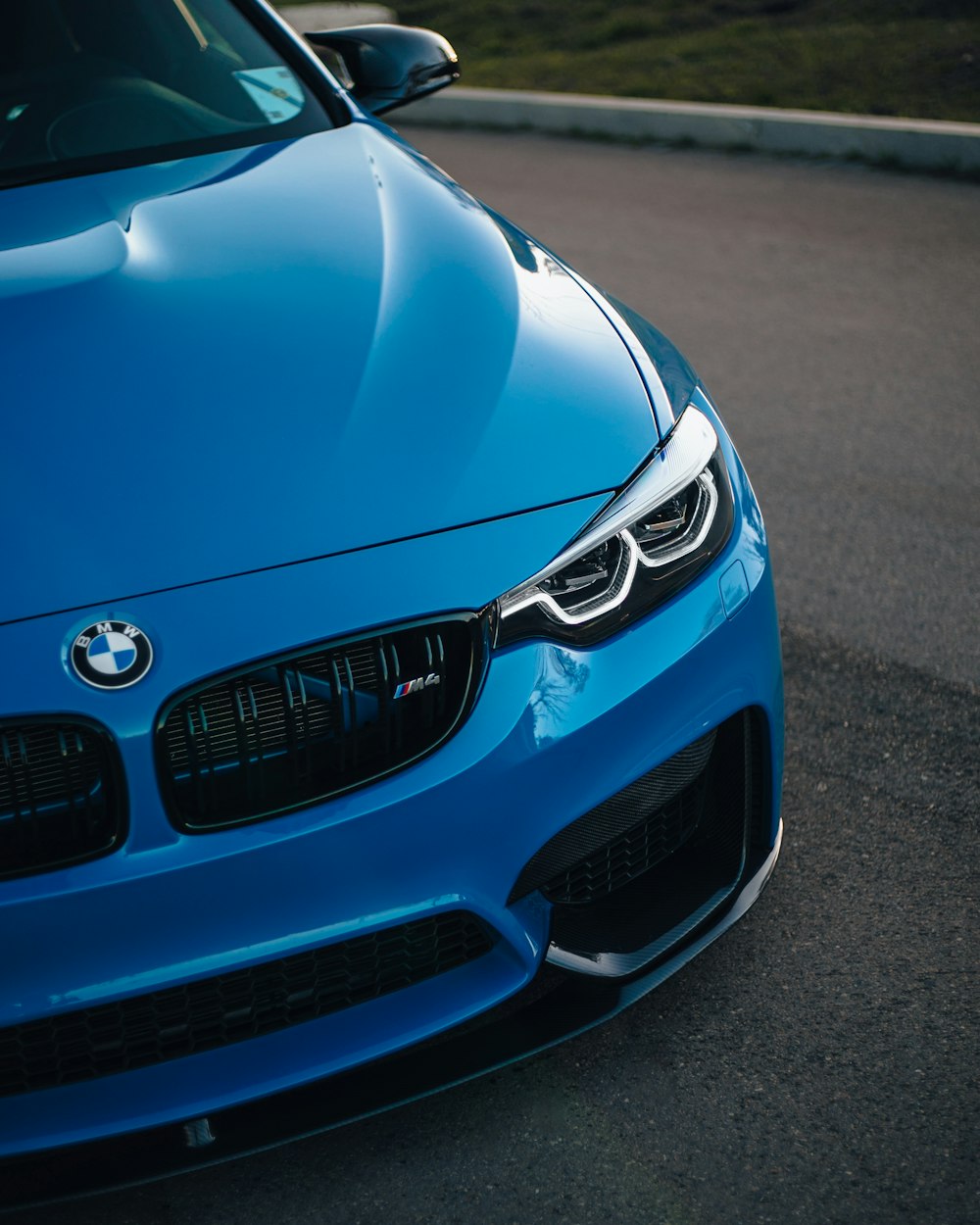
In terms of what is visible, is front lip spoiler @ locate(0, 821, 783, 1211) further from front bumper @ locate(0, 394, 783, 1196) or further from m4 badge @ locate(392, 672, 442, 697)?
m4 badge @ locate(392, 672, 442, 697)

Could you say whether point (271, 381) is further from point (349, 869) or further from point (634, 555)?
point (349, 869)

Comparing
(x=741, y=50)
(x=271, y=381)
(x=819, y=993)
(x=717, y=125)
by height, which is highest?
(x=271, y=381)

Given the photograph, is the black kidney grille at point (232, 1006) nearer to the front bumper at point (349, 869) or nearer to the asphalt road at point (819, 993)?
the front bumper at point (349, 869)

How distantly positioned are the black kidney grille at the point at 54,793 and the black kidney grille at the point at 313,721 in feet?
0.23

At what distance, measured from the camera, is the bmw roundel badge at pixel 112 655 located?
5.08ft

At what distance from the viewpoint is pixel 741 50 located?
9383mm

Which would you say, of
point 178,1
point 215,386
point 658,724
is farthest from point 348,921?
point 178,1

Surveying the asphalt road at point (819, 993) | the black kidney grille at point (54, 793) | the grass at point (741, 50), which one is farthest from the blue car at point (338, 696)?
the grass at point (741, 50)

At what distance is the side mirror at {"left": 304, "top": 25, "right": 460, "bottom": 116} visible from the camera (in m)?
3.26

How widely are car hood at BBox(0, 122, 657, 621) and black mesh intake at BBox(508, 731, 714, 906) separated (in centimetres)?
39

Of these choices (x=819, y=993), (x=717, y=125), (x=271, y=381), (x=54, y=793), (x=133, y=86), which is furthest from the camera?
(x=717, y=125)

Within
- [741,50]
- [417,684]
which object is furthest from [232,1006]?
[741,50]

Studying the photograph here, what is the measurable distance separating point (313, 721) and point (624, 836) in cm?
46

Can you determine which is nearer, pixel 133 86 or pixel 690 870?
pixel 690 870
